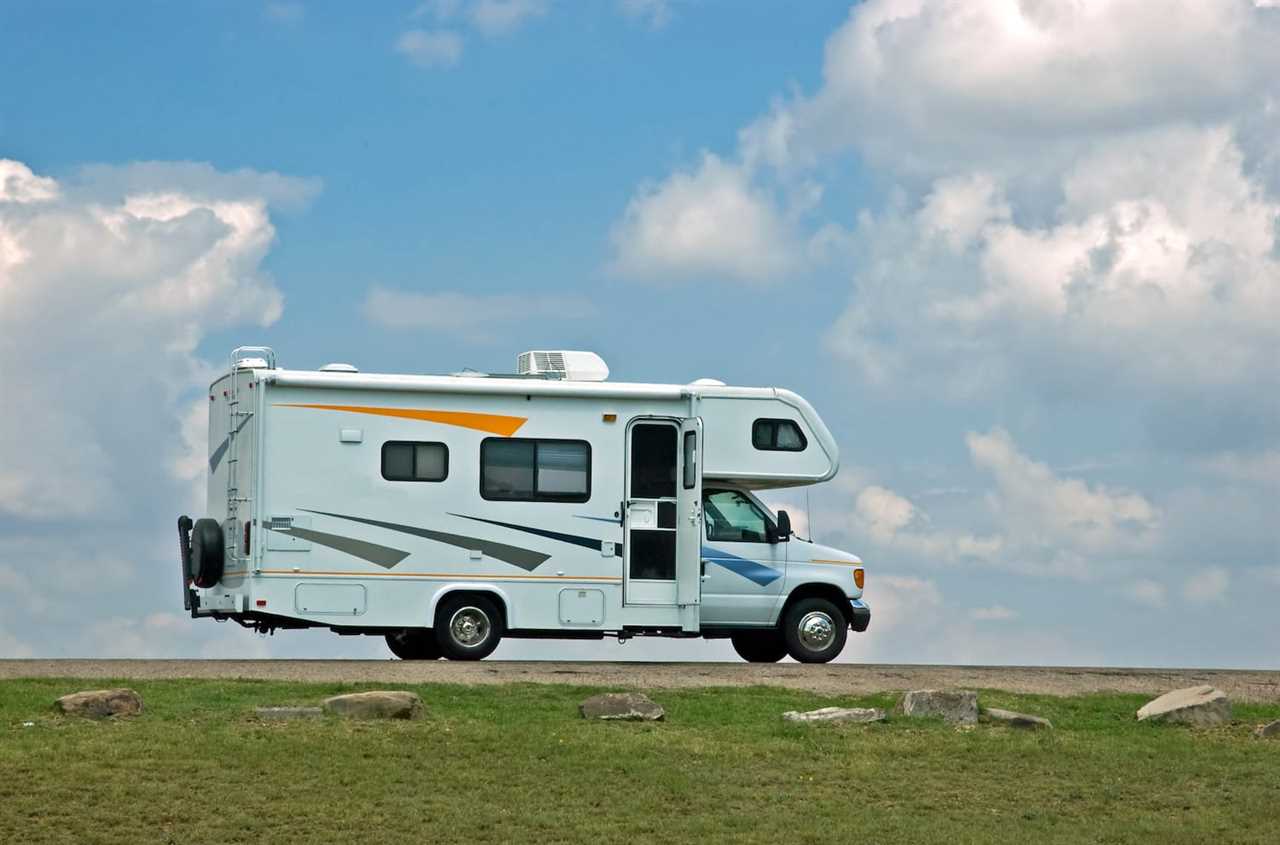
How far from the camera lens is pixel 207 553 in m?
19.8

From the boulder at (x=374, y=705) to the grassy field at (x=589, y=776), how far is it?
196mm

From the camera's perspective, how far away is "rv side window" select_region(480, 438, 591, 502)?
786 inches

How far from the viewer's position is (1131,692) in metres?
18.4

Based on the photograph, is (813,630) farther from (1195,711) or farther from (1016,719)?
(1195,711)

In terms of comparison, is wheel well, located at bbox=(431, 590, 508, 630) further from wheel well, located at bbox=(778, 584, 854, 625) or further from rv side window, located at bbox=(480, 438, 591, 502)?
wheel well, located at bbox=(778, 584, 854, 625)

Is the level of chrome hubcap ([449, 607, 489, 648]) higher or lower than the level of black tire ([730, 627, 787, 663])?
higher

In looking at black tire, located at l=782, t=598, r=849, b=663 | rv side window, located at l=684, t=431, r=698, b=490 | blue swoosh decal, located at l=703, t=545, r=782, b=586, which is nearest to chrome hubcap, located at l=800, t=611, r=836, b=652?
black tire, located at l=782, t=598, r=849, b=663

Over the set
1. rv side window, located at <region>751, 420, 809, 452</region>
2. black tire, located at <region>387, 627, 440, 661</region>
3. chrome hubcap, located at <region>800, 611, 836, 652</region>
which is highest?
rv side window, located at <region>751, 420, 809, 452</region>

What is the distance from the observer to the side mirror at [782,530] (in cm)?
2058

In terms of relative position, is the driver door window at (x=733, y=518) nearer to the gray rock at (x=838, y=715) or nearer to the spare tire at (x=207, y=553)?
the gray rock at (x=838, y=715)

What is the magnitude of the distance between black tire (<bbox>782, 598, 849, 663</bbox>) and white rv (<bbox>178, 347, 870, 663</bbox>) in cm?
2

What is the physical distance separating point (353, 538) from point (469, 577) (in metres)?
1.37

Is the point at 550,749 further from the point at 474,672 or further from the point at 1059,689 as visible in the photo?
the point at 1059,689

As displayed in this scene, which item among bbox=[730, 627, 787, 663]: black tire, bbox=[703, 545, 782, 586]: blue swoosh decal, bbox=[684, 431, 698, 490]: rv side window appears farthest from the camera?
bbox=[730, 627, 787, 663]: black tire
